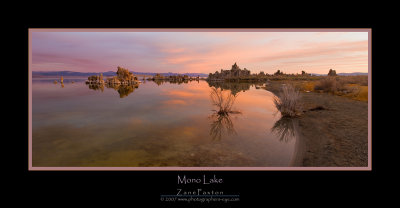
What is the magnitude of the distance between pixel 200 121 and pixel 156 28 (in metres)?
4.52

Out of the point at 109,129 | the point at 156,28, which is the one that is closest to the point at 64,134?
the point at 109,129

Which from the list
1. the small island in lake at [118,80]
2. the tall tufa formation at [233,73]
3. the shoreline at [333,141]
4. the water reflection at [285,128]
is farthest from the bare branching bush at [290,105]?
the tall tufa formation at [233,73]

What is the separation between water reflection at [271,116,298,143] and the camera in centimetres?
556

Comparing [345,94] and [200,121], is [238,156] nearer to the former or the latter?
[200,121]

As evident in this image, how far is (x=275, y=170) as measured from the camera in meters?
3.21

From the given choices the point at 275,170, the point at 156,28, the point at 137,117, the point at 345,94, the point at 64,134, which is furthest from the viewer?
the point at 345,94

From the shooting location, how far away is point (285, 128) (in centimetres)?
650

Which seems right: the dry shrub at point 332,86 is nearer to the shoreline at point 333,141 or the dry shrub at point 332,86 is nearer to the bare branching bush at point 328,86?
the bare branching bush at point 328,86

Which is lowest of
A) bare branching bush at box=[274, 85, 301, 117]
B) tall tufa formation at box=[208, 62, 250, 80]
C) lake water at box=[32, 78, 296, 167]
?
lake water at box=[32, 78, 296, 167]

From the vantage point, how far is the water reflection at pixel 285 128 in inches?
219

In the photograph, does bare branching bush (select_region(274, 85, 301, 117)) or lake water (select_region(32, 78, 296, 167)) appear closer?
lake water (select_region(32, 78, 296, 167))

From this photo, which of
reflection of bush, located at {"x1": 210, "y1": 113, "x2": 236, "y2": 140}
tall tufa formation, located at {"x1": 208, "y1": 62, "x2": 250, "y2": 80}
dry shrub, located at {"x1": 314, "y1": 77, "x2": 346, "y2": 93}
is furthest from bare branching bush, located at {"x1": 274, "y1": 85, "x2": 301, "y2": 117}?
tall tufa formation, located at {"x1": 208, "y1": 62, "x2": 250, "y2": 80}

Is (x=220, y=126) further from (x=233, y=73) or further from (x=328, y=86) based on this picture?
(x=233, y=73)

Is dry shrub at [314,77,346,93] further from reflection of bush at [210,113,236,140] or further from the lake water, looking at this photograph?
reflection of bush at [210,113,236,140]
